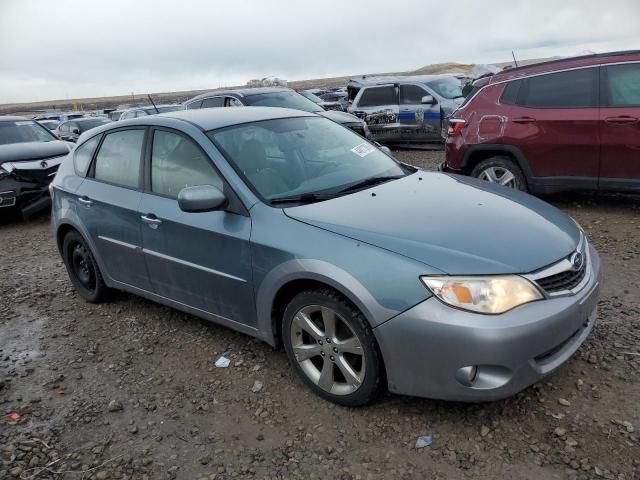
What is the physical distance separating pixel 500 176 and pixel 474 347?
4540 millimetres

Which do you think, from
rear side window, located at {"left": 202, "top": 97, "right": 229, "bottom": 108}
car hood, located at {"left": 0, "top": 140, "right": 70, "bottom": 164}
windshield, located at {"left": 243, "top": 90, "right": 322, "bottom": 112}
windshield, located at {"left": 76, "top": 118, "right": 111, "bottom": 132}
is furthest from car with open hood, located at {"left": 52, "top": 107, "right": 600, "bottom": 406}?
windshield, located at {"left": 76, "top": 118, "right": 111, "bottom": 132}

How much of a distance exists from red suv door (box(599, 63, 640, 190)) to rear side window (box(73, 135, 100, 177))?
5.02 metres

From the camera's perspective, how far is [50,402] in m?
3.48

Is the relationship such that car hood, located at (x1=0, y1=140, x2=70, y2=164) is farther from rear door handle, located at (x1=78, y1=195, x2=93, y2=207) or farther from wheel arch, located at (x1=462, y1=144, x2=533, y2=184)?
wheel arch, located at (x1=462, y1=144, x2=533, y2=184)

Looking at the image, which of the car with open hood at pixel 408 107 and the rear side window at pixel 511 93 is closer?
Result: the rear side window at pixel 511 93

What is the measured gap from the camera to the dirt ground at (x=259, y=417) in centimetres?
262

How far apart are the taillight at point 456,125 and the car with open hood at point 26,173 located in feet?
19.7

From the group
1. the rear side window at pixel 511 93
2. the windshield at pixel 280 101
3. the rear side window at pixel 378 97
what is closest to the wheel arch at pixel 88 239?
the rear side window at pixel 511 93

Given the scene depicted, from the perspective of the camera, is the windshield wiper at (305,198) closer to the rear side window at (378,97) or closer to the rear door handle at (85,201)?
the rear door handle at (85,201)

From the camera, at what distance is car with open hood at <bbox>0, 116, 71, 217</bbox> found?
8.12 metres

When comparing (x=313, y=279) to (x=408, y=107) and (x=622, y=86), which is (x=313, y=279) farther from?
(x=408, y=107)

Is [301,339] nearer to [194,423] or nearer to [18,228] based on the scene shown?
[194,423]

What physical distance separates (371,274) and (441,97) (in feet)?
34.1

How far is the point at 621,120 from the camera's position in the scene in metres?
5.59
